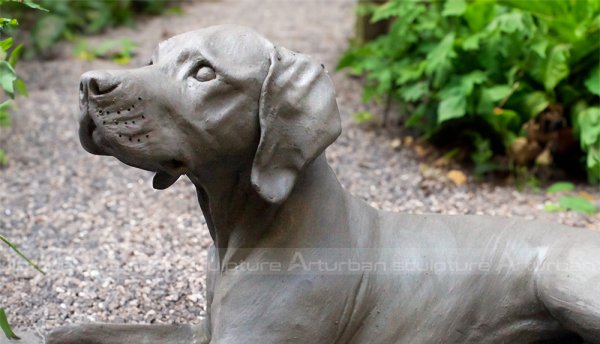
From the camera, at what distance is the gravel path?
9.46ft

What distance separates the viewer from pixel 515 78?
13.8ft

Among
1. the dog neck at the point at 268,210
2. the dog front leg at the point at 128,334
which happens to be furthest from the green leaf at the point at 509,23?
the dog front leg at the point at 128,334

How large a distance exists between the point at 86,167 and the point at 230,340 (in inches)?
105

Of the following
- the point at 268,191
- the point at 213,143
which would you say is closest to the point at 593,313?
the point at 268,191

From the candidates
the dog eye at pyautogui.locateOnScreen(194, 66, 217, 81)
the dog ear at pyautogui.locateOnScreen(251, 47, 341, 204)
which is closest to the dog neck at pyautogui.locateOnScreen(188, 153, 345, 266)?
the dog ear at pyautogui.locateOnScreen(251, 47, 341, 204)

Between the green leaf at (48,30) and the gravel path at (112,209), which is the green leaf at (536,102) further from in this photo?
the green leaf at (48,30)

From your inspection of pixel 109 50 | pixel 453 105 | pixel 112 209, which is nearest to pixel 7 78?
pixel 112 209

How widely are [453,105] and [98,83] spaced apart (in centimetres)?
275

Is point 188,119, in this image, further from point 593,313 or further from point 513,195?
point 513,195

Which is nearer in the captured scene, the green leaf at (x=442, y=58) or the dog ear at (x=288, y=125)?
Answer: the dog ear at (x=288, y=125)

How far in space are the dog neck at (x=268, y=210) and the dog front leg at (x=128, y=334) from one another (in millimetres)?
438

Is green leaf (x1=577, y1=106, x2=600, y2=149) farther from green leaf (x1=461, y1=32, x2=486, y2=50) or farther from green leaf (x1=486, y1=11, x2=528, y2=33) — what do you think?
green leaf (x1=461, y1=32, x2=486, y2=50)

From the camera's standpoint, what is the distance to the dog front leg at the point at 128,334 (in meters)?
2.30

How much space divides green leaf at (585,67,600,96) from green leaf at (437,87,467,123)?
61 centimetres
